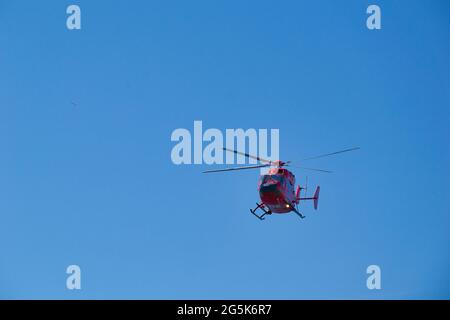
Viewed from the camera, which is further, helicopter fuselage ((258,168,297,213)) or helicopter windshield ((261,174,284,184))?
helicopter windshield ((261,174,284,184))

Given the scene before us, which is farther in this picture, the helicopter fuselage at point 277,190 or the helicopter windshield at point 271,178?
the helicopter windshield at point 271,178

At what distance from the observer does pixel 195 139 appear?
1780 inches

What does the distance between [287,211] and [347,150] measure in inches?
179

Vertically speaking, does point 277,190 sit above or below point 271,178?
below

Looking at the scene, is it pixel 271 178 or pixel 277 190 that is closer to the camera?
pixel 277 190
